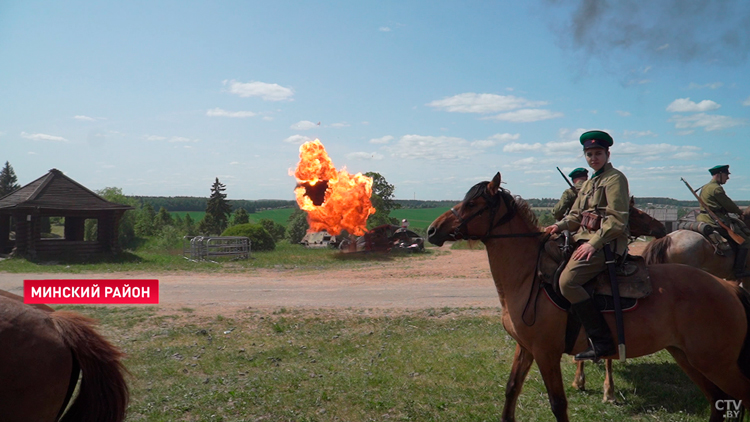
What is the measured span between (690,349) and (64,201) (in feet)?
97.6

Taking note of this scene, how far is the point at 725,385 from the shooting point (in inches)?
187

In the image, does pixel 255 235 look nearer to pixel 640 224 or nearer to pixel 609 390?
pixel 609 390

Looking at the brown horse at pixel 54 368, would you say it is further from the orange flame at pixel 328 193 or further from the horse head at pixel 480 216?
the orange flame at pixel 328 193

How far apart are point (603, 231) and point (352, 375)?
4312 mm

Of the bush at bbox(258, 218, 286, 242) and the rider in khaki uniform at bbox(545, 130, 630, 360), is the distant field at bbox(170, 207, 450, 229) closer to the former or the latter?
the bush at bbox(258, 218, 286, 242)

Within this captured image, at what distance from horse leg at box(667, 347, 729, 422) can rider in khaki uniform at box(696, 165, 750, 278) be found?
5.13m

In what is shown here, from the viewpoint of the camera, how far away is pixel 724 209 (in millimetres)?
9344

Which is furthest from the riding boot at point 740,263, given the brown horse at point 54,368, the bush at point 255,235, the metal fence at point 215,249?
the bush at point 255,235

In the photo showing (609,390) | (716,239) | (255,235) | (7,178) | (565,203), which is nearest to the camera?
Result: (609,390)

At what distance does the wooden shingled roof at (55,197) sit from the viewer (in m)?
25.1

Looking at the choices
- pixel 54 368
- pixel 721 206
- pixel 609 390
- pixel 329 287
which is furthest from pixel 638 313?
pixel 329 287

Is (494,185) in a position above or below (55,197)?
below

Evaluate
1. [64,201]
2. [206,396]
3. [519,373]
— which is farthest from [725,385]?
[64,201]

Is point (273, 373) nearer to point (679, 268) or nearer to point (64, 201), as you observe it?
point (679, 268)
